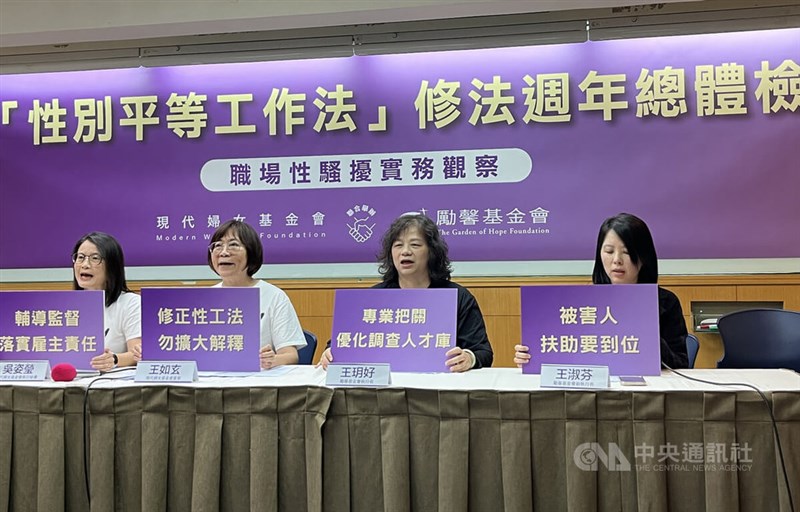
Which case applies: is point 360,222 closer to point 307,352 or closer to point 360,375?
point 307,352

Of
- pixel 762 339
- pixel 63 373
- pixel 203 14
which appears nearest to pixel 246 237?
pixel 63 373

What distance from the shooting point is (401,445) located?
1555mm

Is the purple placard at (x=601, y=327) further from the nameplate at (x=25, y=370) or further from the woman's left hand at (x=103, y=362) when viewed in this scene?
the nameplate at (x=25, y=370)

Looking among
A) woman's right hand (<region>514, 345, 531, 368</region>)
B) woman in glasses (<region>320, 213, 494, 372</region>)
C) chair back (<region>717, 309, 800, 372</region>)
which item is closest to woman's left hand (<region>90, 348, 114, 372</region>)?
woman in glasses (<region>320, 213, 494, 372</region>)

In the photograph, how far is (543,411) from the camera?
4.97 feet

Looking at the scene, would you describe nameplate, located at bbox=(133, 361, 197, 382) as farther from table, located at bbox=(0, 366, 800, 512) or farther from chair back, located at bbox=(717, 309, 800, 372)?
chair back, located at bbox=(717, 309, 800, 372)

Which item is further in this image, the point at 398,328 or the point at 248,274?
the point at 248,274

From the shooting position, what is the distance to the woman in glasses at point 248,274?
7.76 feet

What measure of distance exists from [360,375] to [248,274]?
3.13 feet

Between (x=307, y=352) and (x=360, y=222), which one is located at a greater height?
(x=360, y=222)

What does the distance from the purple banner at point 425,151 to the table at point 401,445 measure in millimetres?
1846

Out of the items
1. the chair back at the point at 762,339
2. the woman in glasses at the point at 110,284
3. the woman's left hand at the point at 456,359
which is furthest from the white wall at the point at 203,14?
the woman's left hand at the point at 456,359

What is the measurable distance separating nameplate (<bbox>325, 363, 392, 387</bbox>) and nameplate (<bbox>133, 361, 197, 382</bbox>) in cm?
39

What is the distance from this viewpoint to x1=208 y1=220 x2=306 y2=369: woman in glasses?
237 cm
